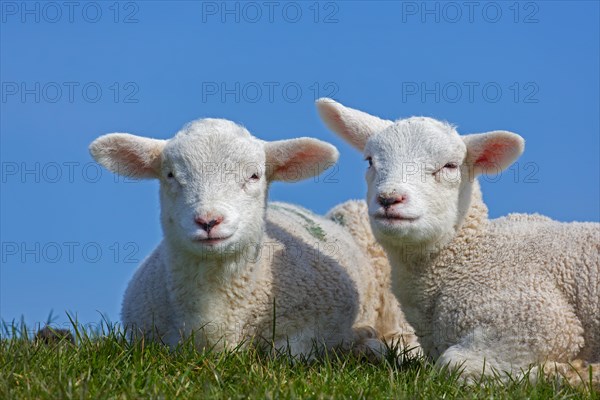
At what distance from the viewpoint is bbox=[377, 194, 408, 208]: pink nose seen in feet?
21.7

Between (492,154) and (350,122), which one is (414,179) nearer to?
(492,154)

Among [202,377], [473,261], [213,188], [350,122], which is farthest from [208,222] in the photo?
[473,261]

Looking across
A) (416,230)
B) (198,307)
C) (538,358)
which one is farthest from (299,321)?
(538,358)

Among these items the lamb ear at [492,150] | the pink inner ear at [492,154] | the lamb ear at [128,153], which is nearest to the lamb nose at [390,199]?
the lamb ear at [492,150]

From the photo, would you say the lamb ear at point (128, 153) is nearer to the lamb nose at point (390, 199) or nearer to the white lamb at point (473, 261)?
the white lamb at point (473, 261)

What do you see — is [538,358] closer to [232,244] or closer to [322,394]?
[322,394]

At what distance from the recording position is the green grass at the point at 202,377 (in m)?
5.52

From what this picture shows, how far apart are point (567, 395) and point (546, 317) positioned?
2.59ft

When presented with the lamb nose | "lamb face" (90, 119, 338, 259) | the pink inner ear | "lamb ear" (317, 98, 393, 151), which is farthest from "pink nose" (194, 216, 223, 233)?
the pink inner ear

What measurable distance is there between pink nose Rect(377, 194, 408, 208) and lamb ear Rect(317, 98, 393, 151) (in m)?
1.15

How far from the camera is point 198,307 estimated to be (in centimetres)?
741

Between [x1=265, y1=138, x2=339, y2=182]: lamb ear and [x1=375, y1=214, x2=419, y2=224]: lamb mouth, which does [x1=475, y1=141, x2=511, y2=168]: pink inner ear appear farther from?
[x1=265, y1=138, x2=339, y2=182]: lamb ear

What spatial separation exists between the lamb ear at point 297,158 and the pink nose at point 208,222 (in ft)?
3.82

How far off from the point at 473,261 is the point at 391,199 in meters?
1.09
